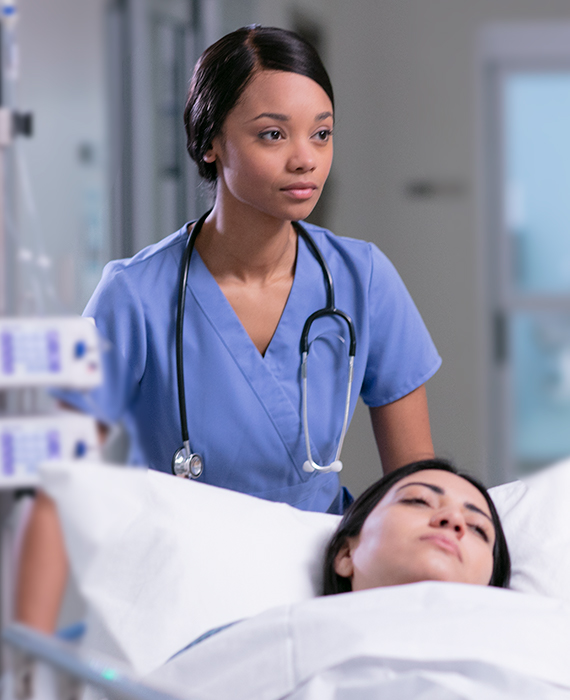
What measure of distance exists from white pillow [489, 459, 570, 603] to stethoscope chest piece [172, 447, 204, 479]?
0.50m

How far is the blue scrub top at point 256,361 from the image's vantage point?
1138mm

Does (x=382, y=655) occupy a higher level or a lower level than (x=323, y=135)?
lower

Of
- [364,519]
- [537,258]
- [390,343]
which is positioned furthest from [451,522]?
[537,258]

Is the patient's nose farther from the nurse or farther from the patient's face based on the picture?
the nurse

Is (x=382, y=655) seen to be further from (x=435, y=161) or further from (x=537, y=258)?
(x=537, y=258)

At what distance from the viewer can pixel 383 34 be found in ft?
8.70

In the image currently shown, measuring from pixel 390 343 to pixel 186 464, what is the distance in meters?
0.40

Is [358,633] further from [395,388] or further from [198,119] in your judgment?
[198,119]

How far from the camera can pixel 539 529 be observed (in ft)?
3.89

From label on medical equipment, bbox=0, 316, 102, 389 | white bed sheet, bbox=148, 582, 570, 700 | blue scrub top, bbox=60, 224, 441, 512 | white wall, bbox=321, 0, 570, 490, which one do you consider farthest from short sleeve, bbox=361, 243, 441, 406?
white wall, bbox=321, 0, 570, 490

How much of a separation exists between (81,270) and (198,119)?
0.57 meters

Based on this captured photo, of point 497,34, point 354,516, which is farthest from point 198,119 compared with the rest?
point 497,34

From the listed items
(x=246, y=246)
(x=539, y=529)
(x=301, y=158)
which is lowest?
(x=539, y=529)

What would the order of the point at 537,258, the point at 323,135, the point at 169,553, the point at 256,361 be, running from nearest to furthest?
the point at 169,553
the point at 323,135
the point at 256,361
the point at 537,258
